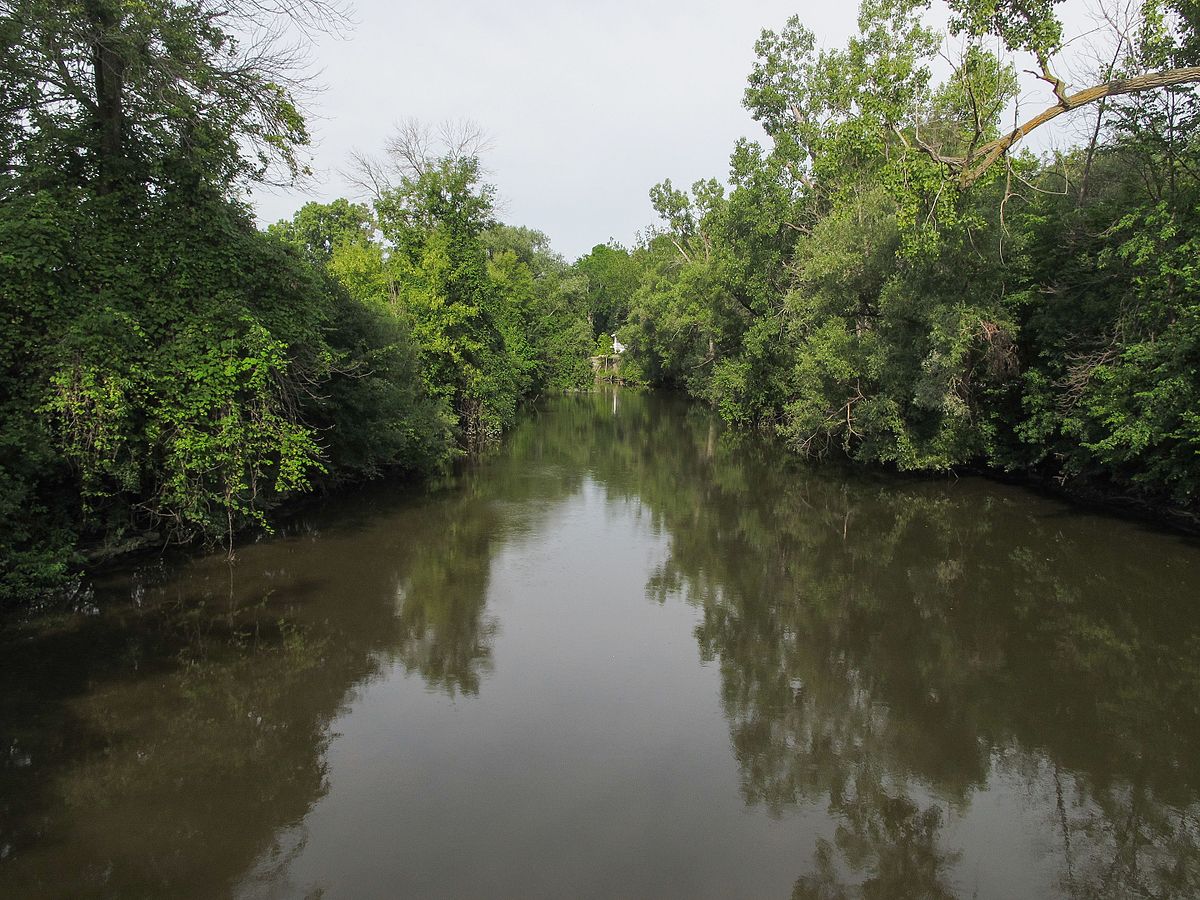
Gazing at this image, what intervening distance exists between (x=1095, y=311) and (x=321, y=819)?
62.3ft

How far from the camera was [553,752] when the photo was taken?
852 cm

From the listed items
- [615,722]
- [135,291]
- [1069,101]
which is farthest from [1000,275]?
[135,291]

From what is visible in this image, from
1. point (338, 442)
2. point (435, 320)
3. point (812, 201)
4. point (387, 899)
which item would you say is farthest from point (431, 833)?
point (812, 201)

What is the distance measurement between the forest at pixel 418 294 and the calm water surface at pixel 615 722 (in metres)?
2.50

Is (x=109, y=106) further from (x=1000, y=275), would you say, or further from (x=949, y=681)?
(x=1000, y=275)

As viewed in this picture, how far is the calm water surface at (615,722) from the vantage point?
671 centimetres

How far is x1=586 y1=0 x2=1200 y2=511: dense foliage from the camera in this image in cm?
1468

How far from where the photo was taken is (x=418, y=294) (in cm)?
2536

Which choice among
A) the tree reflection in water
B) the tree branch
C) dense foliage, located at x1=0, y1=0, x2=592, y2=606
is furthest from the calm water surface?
the tree branch

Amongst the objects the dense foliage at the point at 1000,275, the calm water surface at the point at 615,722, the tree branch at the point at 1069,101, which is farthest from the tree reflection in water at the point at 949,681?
the tree branch at the point at 1069,101

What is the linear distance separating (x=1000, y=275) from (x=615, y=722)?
52.8 ft

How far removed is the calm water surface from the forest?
8.20 feet

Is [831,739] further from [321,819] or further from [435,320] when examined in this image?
[435,320]

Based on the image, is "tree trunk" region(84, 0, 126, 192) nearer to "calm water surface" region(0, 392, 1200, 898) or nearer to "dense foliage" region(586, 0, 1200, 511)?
"calm water surface" region(0, 392, 1200, 898)
